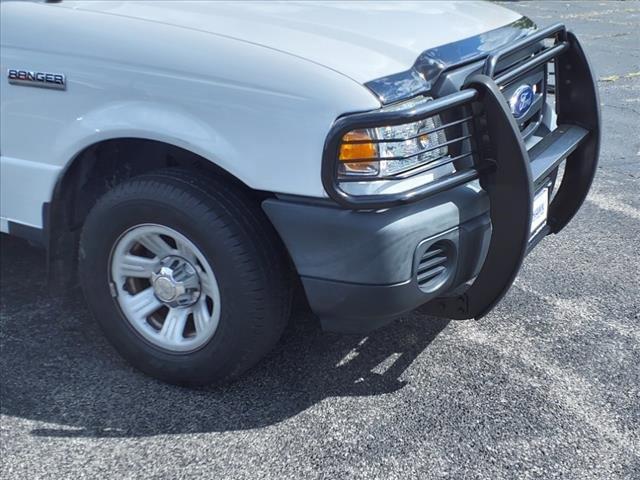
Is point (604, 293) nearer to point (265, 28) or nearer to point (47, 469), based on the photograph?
point (265, 28)

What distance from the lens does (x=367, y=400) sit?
3055 mm

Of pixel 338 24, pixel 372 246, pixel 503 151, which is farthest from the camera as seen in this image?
pixel 338 24

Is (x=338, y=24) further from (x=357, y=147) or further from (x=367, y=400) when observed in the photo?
(x=367, y=400)

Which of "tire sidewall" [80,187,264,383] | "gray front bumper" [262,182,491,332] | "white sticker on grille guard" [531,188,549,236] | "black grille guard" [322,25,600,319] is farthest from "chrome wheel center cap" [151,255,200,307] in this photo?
"white sticker on grille guard" [531,188,549,236]

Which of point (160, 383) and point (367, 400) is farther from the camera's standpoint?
point (160, 383)

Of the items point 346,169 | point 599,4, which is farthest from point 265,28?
point 599,4

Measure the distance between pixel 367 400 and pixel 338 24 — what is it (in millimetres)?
1476

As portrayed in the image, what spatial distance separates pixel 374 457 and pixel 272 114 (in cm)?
125

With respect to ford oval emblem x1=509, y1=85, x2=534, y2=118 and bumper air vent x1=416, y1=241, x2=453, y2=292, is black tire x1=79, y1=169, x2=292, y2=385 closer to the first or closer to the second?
bumper air vent x1=416, y1=241, x2=453, y2=292

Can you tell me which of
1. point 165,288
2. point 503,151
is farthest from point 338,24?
point 165,288

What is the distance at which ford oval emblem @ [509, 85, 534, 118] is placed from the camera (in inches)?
119

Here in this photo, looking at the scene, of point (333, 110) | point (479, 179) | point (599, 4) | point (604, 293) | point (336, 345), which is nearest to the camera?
point (333, 110)

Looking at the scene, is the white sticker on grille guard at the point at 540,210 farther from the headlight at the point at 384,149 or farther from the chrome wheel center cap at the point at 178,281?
the chrome wheel center cap at the point at 178,281

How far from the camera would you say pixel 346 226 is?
2520mm
